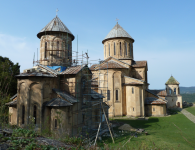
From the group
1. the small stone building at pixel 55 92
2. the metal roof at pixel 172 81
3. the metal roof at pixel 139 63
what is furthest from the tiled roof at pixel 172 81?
the small stone building at pixel 55 92

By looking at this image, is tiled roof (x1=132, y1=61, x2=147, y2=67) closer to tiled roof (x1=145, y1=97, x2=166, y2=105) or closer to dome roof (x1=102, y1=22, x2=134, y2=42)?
dome roof (x1=102, y1=22, x2=134, y2=42)

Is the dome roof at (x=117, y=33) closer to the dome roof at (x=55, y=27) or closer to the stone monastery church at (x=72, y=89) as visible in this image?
the stone monastery church at (x=72, y=89)

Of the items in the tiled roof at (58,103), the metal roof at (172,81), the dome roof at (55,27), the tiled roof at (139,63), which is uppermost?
the dome roof at (55,27)

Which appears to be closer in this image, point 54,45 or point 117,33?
point 54,45

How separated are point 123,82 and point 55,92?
37.0ft

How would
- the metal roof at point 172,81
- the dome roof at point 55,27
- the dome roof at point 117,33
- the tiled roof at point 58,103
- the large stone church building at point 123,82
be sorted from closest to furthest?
the tiled roof at point 58,103 → the dome roof at point 55,27 → the large stone church building at point 123,82 → the dome roof at point 117,33 → the metal roof at point 172,81

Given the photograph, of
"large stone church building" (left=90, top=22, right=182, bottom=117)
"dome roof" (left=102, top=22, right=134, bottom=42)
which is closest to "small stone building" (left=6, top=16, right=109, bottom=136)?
"large stone church building" (left=90, top=22, right=182, bottom=117)

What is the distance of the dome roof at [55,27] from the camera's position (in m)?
15.2

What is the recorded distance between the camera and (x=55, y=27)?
1537cm

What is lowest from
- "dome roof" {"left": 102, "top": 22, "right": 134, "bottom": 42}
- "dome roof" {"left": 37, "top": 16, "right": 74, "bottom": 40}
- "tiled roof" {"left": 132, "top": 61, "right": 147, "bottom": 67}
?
"tiled roof" {"left": 132, "top": 61, "right": 147, "bottom": 67}

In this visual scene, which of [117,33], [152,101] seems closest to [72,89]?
[152,101]

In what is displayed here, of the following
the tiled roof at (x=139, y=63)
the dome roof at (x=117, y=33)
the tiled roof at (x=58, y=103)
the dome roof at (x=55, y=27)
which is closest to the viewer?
the tiled roof at (x=58, y=103)

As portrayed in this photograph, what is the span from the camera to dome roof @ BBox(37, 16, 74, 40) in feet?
49.9

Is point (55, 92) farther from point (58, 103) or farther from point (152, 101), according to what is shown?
point (152, 101)
